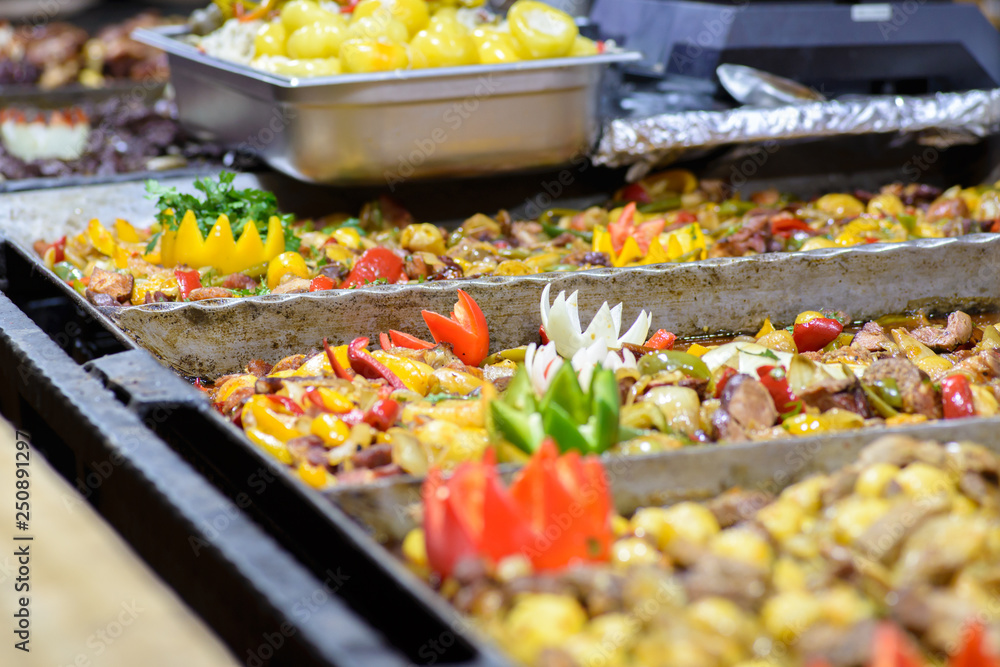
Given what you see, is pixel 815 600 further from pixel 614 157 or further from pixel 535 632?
pixel 614 157

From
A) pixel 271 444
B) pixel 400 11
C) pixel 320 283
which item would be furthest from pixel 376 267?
pixel 271 444

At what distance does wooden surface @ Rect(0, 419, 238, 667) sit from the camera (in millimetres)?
2523

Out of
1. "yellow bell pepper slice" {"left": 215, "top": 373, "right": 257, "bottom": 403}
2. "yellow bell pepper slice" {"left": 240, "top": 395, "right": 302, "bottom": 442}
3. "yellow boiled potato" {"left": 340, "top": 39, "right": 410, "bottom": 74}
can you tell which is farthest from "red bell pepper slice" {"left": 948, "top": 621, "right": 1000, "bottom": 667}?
"yellow boiled potato" {"left": 340, "top": 39, "right": 410, "bottom": 74}

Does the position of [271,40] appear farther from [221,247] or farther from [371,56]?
[221,247]

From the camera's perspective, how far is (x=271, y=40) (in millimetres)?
2908

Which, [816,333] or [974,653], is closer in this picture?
[974,653]

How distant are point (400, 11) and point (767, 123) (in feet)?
3.82

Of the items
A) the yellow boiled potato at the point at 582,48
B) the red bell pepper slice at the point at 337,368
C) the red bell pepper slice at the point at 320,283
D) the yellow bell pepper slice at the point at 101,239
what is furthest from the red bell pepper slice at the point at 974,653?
the yellow bell pepper slice at the point at 101,239

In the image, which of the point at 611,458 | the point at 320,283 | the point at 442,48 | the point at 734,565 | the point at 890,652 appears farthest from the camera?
the point at 442,48

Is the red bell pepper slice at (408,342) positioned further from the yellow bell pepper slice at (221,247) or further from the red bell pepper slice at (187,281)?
the yellow bell pepper slice at (221,247)

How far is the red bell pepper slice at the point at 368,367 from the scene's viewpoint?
6.11ft

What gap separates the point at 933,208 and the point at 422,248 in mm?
1622

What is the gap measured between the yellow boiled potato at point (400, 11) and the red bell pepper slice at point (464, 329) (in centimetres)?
113

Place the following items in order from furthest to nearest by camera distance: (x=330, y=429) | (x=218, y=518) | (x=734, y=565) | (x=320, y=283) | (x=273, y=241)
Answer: (x=273, y=241)
(x=320, y=283)
(x=330, y=429)
(x=218, y=518)
(x=734, y=565)
